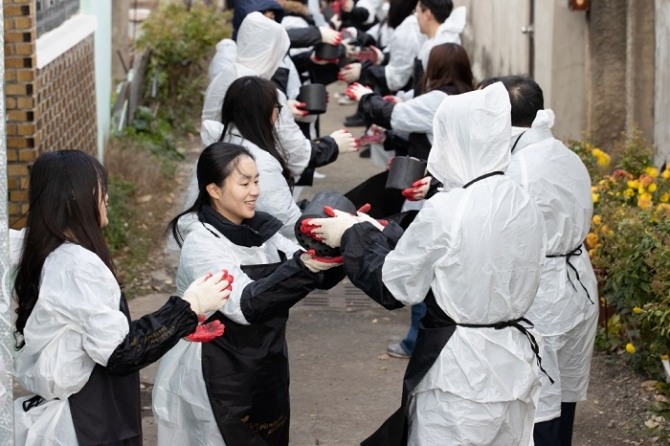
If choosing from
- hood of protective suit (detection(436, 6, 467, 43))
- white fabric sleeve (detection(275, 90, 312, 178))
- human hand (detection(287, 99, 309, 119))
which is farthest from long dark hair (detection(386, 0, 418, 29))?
white fabric sleeve (detection(275, 90, 312, 178))

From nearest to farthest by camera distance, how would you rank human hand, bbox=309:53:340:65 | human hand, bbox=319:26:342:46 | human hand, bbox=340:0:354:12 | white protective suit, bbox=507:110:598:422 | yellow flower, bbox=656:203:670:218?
white protective suit, bbox=507:110:598:422 → yellow flower, bbox=656:203:670:218 → human hand, bbox=319:26:342:46 → human hand, bbox=309:53:340:65 → human hand, bbox=340:0:354:12

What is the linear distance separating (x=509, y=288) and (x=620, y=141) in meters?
5.79

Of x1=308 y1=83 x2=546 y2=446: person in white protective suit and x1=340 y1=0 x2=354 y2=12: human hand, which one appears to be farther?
x1=340 y1=0 x2=354 y2=12: human hand

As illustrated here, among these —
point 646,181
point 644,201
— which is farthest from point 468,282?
point 646,181

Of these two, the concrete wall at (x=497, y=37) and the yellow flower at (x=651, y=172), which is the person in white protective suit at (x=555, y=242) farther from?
the concrete wall at (x=497, y=37)

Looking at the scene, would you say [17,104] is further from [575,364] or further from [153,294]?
[575,364]

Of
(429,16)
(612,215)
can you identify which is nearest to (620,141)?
(429,16)

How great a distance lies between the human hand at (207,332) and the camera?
430cm

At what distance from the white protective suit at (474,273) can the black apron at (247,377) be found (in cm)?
65

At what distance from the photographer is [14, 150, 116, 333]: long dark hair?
4062 mm

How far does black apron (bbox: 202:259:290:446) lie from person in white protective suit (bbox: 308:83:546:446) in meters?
0.53

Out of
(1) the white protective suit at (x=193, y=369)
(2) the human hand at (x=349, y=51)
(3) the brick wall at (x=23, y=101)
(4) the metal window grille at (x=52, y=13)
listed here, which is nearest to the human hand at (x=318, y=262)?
(1) the white protective suit at (x=193, y=369)

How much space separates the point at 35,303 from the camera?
408 cm

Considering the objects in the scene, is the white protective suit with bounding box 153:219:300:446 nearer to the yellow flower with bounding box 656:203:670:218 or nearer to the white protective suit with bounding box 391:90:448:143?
the white protective suit with bounding box 391:90:448:143
